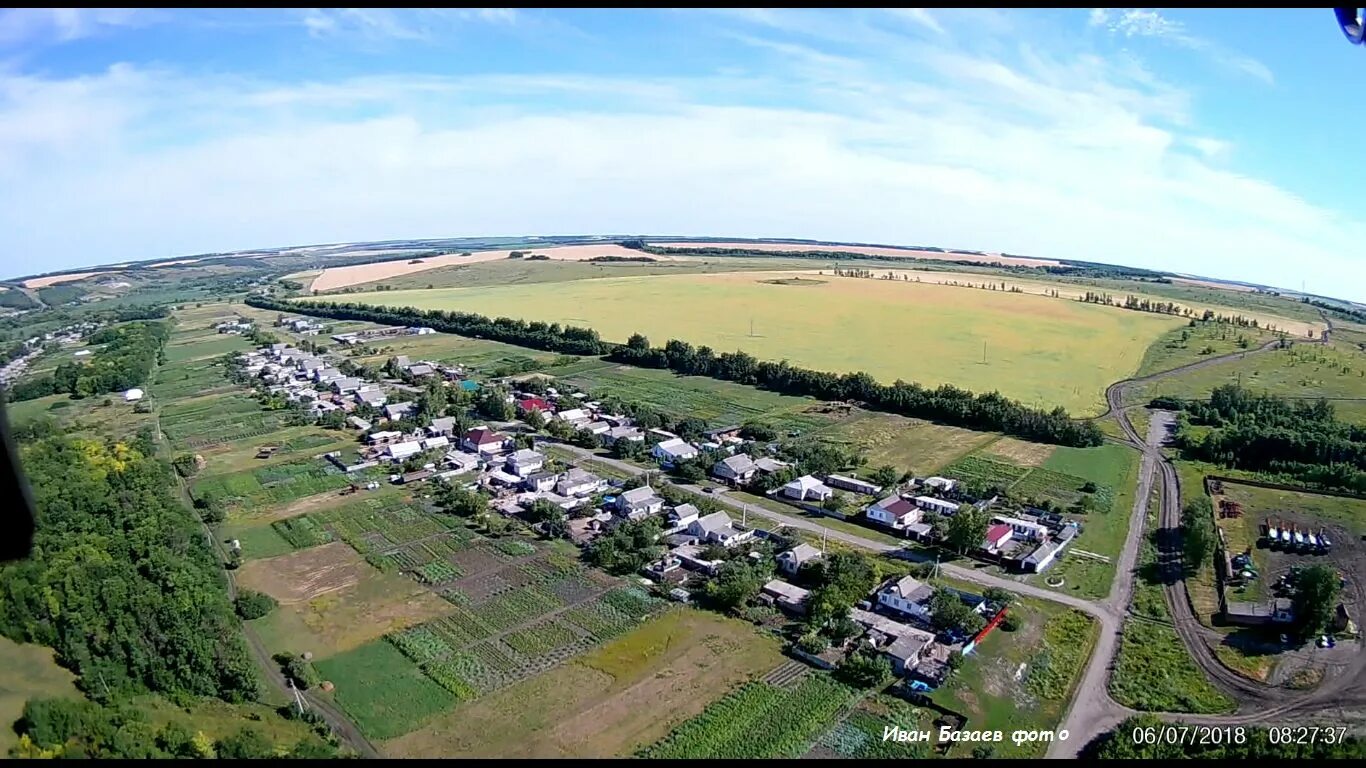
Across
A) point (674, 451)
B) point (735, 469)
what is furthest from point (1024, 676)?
point (674, 451)

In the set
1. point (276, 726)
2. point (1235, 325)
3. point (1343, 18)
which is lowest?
point (276, 726)

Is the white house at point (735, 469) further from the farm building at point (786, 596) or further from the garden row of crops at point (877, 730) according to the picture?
the garden row of crops at point (877, 730)

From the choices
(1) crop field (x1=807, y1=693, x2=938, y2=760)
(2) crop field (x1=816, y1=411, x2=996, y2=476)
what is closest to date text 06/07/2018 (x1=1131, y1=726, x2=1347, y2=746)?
(1) crop field (x1=807, y1=693, x2=938, y2=760)

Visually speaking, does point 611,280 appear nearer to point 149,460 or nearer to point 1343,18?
point 149,460

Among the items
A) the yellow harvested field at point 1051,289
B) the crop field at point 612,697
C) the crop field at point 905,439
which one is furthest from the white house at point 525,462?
the yellow harvested field at point 1051,289

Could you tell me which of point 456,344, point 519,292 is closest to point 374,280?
point 519,292

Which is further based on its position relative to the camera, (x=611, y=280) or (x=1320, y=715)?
(x=611, y=280)

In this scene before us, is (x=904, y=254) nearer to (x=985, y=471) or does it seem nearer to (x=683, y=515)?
(x=985, y=471)
